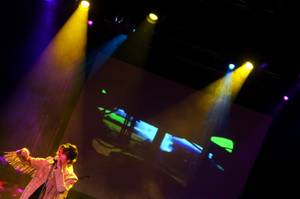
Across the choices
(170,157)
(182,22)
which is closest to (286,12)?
(182,22)

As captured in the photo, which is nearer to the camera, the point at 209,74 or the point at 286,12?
the point at 286,12

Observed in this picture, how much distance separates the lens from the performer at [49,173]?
439 cm

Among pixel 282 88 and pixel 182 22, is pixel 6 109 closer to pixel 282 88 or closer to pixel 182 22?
pixel 182 22

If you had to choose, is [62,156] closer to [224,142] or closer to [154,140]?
[154,140]

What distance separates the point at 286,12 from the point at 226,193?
3634mm

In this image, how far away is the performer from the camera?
14.4 feet

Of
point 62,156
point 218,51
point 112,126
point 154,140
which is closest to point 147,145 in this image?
point 154,140

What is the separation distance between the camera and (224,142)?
7.12 meters

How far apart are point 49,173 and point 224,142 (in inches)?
149

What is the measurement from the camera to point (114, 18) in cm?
666

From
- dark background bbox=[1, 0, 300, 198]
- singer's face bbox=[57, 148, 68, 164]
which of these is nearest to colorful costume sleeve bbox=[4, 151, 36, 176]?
singer's face bbox=[57, 148, 68, 164]

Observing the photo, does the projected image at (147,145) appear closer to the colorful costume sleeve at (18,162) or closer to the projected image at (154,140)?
the projected image at (154,140)

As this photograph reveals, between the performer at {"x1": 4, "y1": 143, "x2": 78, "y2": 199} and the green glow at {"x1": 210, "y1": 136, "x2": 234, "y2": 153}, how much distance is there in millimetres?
3456

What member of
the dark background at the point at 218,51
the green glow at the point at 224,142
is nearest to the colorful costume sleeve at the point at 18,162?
the dark background at the point at 218,51
